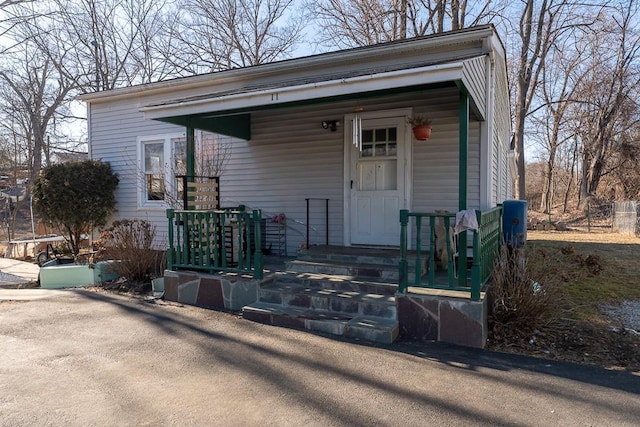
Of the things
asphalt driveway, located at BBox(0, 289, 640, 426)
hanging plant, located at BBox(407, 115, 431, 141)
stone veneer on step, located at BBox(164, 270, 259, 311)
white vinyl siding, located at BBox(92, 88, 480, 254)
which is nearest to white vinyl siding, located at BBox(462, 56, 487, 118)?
white vinyl siding, located at BBox(92, 88, 480, 254)

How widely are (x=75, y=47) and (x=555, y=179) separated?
3093 centimetres

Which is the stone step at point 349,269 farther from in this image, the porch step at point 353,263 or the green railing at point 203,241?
the green railing at point 203,241

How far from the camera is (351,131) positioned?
654 cm

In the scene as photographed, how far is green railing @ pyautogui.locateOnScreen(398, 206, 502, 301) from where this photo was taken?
3.88m

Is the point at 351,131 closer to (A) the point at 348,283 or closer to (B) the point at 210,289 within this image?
(A) the point at 348,283

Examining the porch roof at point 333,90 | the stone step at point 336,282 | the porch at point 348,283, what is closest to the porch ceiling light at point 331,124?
the porch roof at point 333,90

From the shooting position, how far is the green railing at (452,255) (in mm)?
3879

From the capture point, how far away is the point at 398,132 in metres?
6.16

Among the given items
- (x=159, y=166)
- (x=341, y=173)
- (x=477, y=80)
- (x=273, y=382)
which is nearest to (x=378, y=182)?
(x=341, y=173)

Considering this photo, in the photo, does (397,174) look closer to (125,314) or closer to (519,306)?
(519,306)

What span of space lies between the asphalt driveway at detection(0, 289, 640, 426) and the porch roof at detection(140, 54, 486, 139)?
2.66 meters

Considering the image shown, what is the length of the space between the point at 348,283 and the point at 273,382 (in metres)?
1.88

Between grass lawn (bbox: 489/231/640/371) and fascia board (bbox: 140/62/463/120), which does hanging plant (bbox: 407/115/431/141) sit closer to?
fascia board (bbox: 140/62/463/120)

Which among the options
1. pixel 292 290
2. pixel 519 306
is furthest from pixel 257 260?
pixel 519 306
